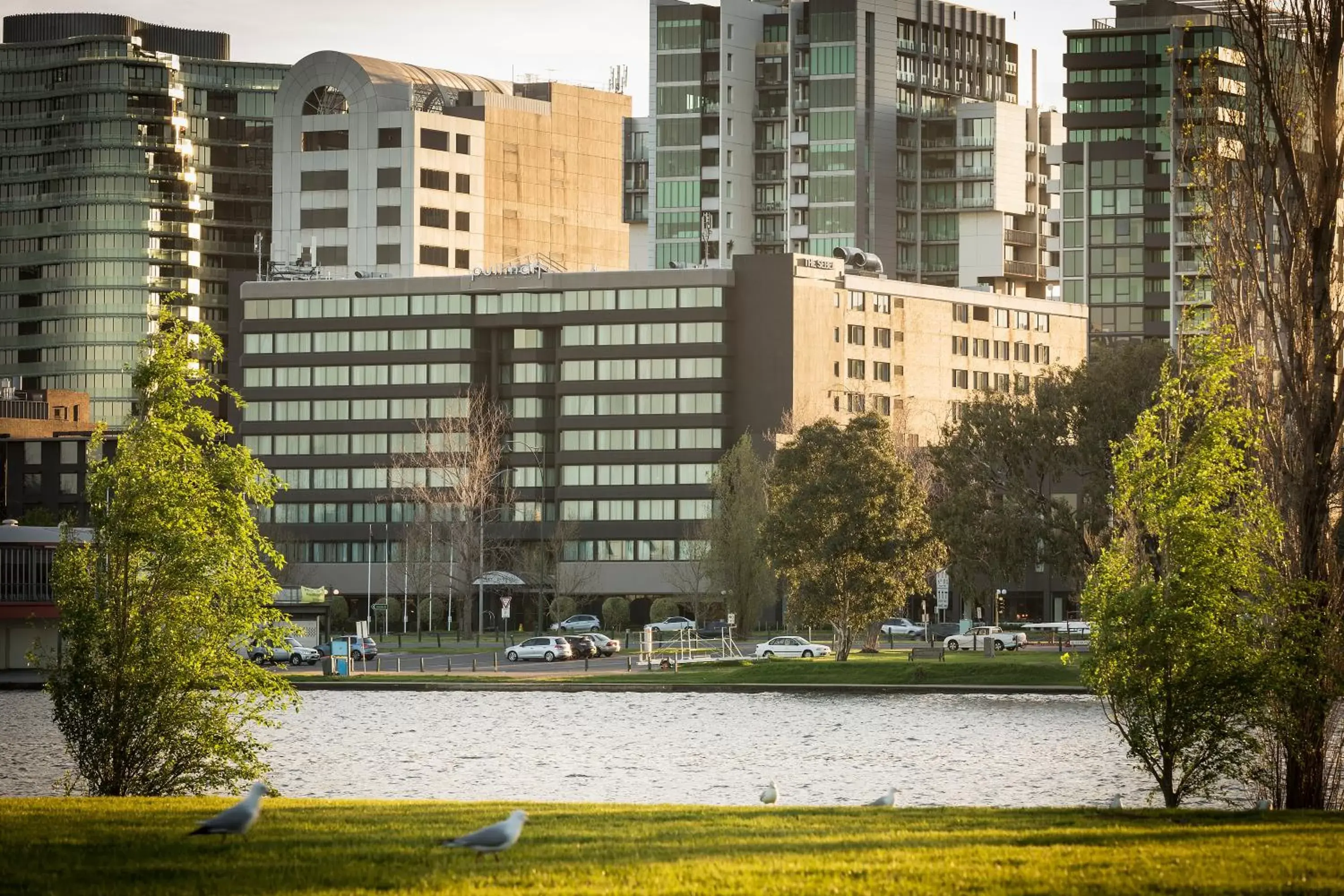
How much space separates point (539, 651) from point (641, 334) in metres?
68.0

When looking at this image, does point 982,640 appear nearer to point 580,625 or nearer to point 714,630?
point 714,630

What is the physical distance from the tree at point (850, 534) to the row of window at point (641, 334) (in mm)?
72951

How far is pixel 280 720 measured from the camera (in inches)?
3258

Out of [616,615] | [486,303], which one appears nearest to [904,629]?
[616,615]

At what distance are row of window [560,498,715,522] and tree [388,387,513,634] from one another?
227 inches

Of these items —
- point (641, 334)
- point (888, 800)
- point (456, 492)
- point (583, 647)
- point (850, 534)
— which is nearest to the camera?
point (888, 800)

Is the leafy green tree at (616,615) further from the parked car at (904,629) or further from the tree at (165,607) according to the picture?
the tree at (165,607)

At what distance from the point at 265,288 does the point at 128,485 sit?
512 ft

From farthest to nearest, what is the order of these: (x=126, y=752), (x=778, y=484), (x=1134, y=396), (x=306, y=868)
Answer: (x=778, y=484) → (x=1134, y=396) → (x=126, y=752) → (x=306, y=868)

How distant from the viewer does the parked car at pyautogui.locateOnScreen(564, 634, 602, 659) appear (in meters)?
126

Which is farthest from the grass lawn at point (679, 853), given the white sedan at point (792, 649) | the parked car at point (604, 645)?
the parked car at point (604, 645)

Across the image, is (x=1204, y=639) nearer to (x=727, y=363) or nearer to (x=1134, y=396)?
(x=1134, y=396)

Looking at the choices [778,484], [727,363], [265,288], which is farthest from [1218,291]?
[265,288]

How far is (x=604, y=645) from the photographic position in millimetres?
129375
